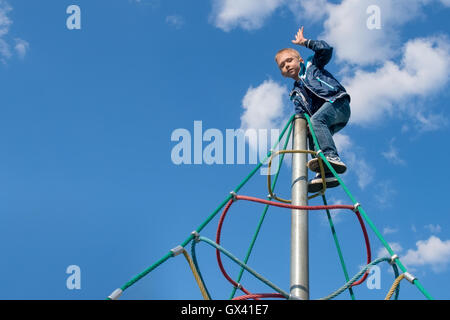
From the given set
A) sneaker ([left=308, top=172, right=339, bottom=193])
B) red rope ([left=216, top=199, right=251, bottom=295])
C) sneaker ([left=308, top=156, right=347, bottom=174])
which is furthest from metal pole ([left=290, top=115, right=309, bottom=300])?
red rope ([left=216, top=199, right=251, bottom=295])

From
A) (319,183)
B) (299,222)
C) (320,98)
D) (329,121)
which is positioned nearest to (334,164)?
(319,183)

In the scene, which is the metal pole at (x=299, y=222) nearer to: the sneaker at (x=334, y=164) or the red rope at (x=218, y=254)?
the sneaker at (x=334, y=164)

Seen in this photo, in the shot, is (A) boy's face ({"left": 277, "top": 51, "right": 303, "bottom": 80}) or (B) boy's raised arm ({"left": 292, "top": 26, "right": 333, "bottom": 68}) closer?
(B) boy's raised arm ({"left": 292, "top": 26, "right": 333, "bottom": 68})

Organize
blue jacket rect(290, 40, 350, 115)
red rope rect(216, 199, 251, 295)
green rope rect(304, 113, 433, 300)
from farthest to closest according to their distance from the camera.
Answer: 1. blue jacket rect(290, 40, 350, 115)
2. red rope rect(216, 199, 251, 295)
3. green rope rect(304, 113, 433, 300)

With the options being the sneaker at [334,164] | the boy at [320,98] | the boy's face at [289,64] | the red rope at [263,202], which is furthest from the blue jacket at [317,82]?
the red rope at [263,202]

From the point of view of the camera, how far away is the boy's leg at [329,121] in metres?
6.60

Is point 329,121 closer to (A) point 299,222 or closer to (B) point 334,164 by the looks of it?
(B) point 334,164

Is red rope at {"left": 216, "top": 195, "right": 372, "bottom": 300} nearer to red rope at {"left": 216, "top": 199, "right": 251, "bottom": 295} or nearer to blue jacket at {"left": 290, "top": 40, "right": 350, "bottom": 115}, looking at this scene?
red rope at {"left": 216, "top": 199, "right": 251, "bottom": 295}

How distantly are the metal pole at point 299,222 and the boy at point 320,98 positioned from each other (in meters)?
0.19

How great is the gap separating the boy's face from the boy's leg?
0.90m

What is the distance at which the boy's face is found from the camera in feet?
24.9

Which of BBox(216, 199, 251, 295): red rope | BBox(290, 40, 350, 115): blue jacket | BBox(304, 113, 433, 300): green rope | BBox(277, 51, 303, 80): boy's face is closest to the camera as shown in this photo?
BBox(304, 113, 433, 300): green rope
